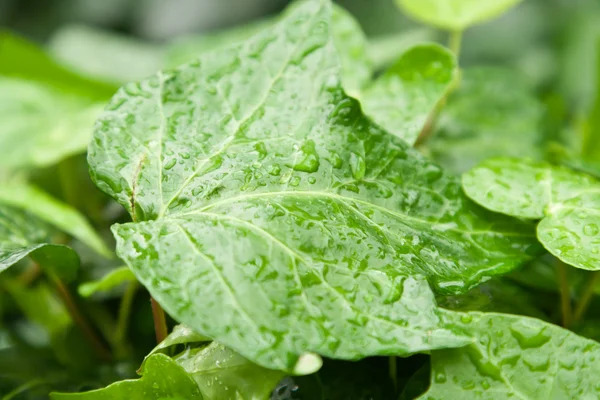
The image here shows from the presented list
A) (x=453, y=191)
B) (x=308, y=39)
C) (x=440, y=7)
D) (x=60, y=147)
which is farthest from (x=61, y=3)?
(x=453, y=191)

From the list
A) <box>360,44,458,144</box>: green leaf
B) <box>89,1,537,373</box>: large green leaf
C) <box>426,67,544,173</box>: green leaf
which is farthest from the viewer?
<box>426,67,544,173</box>: green leaf

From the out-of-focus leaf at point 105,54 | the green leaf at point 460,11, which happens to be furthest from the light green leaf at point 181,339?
the out-of-focus leaf at point 105,54

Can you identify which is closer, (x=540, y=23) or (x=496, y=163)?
(x=496, y=163)

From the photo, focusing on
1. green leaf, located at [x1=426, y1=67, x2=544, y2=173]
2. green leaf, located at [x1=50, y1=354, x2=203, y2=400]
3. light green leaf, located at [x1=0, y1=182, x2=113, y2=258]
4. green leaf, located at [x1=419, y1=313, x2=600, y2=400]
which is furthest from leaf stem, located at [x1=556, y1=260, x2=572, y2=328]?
light green leaf, located at [x1=0, y1=182, x2=113, y2=258]

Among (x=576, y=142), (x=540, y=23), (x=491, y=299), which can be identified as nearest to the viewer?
(x=491, y=299)

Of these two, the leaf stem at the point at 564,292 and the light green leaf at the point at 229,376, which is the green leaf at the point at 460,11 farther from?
the light green leaf at the point at 229,376

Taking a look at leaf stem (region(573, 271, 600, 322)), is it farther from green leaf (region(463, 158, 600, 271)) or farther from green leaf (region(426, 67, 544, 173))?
green leaf (region(426, 67, 544, 173))

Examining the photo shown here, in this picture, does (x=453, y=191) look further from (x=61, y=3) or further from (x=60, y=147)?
(x=61, y=3)
